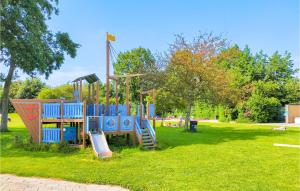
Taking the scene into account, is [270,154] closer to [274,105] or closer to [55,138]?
[55,138]

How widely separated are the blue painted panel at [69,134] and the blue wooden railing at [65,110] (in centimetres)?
78

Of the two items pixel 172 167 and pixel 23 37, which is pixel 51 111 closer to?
pixel 172 167

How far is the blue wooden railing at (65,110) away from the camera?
14.0 meters

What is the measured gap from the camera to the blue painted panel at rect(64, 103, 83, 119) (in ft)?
45.9

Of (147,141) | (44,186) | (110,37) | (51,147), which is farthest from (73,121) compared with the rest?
(44,186)

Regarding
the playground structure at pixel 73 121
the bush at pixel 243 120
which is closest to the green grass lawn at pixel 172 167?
the playground structure at pixel 73 121

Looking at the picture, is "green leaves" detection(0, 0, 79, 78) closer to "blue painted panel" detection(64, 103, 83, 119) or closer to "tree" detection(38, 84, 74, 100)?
"blue painted panel" detection(64, 103, 83, 119)

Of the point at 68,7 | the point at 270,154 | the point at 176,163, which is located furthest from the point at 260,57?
the point at 176,163

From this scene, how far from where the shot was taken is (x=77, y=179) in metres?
8.59

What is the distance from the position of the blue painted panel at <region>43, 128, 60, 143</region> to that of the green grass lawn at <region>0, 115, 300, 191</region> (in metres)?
1.14

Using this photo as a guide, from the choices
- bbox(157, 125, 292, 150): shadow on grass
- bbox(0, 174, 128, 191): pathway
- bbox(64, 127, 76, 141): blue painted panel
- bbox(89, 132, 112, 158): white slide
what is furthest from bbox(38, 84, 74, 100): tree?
bbox(0, 174, 128, 191): pathway

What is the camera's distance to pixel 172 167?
400 inches

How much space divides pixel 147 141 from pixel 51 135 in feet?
14.2

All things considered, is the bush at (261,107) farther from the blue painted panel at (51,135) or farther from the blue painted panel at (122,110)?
the blue painted panel at (51,135)
